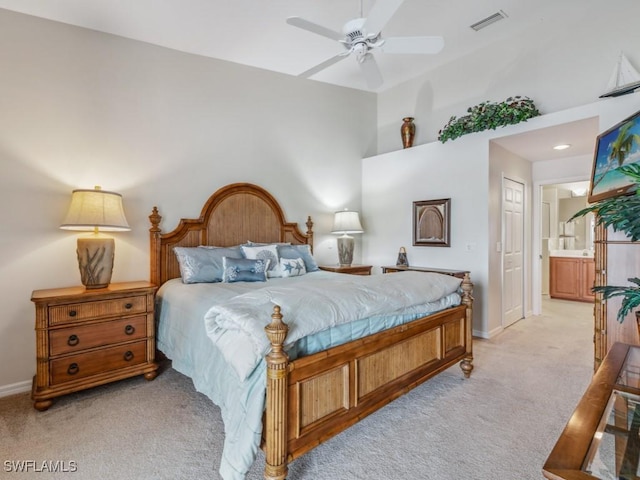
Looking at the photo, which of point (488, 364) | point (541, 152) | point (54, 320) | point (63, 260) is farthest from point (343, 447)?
point (541, 152)

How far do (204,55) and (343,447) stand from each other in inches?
161

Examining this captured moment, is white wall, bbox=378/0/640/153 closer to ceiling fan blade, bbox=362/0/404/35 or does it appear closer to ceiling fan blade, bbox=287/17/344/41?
ceiling fan blade, bbox=362/0/404/35

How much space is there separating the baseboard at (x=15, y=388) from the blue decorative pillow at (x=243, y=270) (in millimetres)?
1813

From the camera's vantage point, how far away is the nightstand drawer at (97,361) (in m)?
2.45

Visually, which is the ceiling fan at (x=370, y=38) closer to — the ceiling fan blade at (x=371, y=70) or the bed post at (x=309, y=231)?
the ceiling fan blade at (x=371, y=70)

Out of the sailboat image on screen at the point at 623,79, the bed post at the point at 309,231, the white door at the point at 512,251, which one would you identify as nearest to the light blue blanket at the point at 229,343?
the bed post at the point at 309,231

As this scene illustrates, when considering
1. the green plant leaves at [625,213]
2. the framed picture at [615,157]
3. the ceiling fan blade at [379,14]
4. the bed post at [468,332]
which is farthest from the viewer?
the bed post at [468,332]

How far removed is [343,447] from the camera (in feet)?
6.48

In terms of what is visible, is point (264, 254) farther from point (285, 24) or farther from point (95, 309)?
point (285, 24)

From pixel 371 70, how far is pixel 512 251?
3318 mm

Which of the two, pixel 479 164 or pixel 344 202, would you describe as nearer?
pixel 479 164

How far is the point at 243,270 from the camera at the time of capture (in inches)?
124

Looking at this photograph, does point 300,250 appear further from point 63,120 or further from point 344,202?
point 63,120

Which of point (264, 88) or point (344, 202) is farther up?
point (264, 88)
